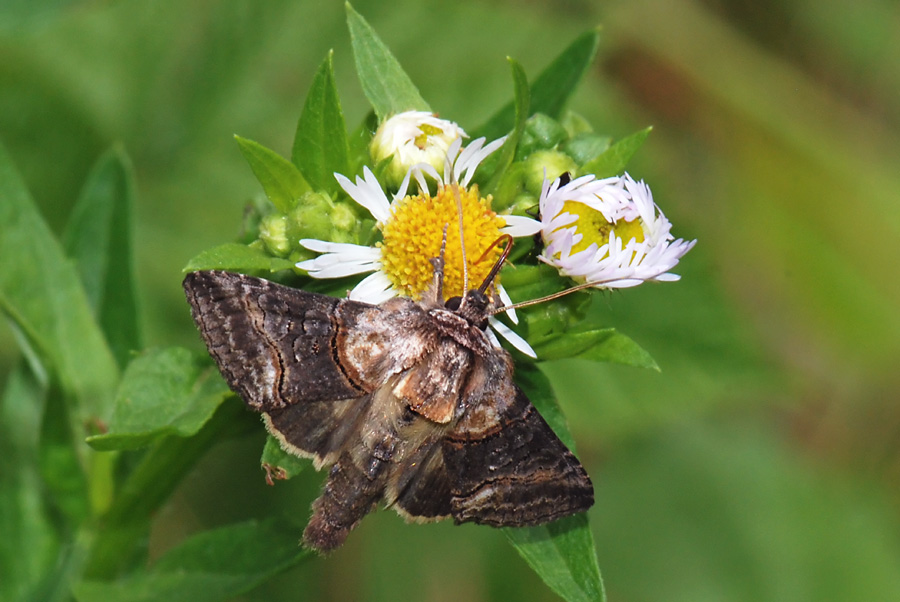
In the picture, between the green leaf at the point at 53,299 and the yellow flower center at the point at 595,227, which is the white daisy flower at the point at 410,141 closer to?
the yellow flower center at the point at 595,227

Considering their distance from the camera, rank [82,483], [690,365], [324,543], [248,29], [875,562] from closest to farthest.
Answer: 1. [324,543]
2. [82,483]
3. [690,365]
4. [248,29]
5. [875,562]

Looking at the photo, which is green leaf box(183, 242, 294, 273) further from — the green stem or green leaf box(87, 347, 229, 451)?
the green stem

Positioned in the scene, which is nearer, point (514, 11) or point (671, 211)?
point (671, 211)

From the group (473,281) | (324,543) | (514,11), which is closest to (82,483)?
(324,543)

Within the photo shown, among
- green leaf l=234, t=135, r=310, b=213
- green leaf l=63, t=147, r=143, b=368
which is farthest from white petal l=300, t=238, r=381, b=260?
green leaf l=63, t=147, r=143, b=368

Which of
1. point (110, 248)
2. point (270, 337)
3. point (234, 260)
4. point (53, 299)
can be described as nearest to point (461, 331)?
point (270, 337)

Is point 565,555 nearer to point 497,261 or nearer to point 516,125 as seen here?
point 497,261

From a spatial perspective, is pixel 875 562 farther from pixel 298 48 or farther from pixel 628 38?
pixel 298 48

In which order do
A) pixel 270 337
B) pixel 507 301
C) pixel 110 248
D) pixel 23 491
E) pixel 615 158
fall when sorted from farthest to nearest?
pixel 110 248, pixel 23 491, pixel 615 158, pixel 507 301, pixel 270 337
